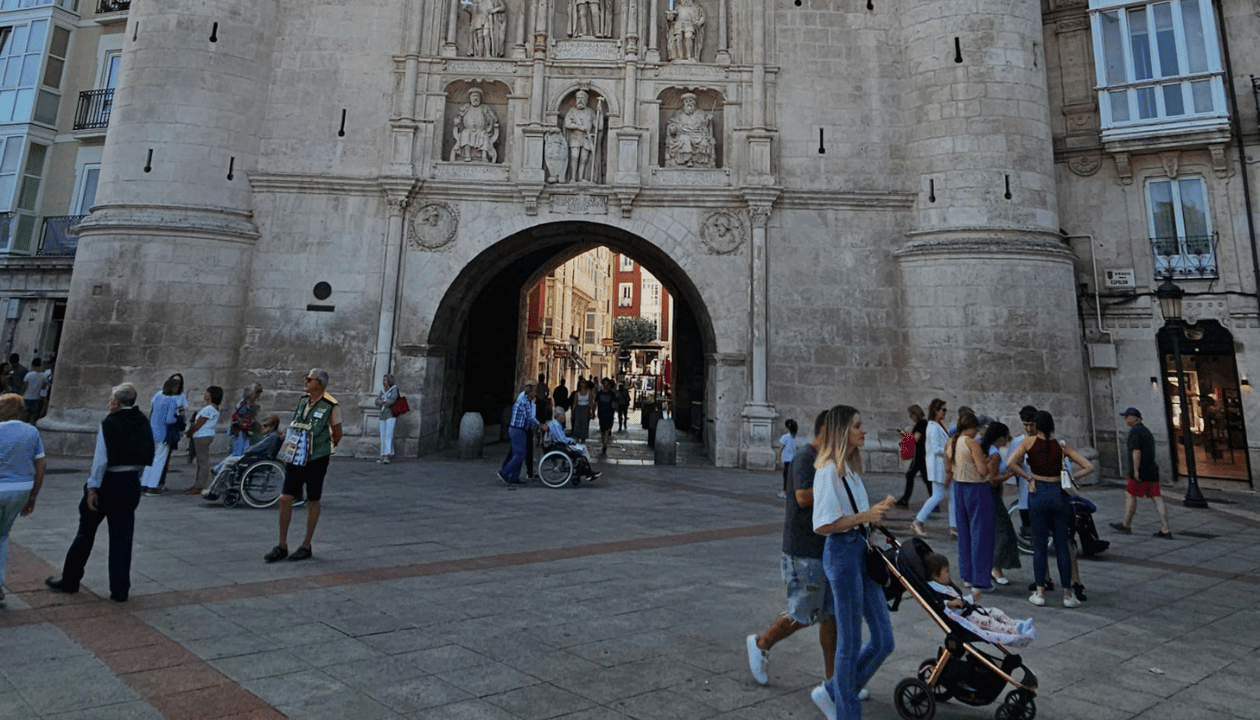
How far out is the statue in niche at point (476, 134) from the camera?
15.6 m

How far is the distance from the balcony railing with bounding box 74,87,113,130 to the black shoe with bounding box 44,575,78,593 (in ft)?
67.6

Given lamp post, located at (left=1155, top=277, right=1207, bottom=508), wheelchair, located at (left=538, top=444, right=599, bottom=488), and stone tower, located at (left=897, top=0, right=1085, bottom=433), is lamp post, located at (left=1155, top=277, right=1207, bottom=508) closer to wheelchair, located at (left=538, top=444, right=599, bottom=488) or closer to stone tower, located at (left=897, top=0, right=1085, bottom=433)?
stone tower, located at (left=897, top=0, right=1085, bottom=433)

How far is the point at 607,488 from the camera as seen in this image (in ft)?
38.1

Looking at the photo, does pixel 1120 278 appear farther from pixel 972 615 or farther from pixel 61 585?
pixel 61 585

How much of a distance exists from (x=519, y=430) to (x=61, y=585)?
699 cm

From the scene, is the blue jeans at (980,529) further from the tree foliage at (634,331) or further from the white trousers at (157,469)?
the tree foliage at (634,331)

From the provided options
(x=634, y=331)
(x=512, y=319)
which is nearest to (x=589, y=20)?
(x=512, y=319)

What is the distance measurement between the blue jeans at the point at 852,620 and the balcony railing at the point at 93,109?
25.3 metres

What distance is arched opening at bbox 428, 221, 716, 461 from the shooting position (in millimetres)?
15898

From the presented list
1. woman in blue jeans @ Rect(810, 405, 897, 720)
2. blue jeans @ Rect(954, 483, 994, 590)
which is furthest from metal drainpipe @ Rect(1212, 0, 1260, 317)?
woman in blue jeans @ Rect(810, 405, 897, 720)

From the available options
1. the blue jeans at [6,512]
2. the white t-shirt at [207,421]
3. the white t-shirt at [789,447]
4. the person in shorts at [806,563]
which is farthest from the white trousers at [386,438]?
the person in shorts at [806,563]

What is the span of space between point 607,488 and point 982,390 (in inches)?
347

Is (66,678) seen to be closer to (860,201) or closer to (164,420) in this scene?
(164,420)

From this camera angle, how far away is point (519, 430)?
1154 centimetres
